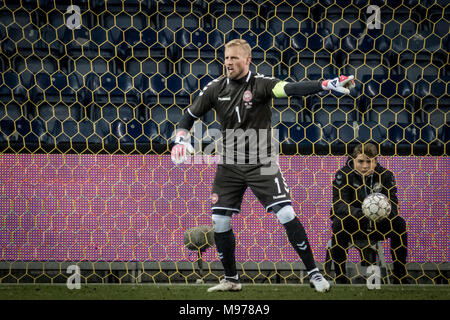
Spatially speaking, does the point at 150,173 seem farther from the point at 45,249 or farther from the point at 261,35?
the point at 261,35

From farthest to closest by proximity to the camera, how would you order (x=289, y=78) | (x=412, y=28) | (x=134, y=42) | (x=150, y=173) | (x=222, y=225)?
(x=412, y=28) < (x=134, y=42) < (x=289, y=78) < (x=150, y=173) < (x=222, y=225)

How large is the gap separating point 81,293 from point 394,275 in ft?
6.97

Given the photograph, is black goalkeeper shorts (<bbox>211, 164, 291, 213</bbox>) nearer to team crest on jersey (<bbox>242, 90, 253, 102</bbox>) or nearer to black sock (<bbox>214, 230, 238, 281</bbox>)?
black sock (<bbox>214, 230, 238, 281</bbox>)

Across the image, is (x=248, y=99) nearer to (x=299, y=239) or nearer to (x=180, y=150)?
(x=180, y=150)

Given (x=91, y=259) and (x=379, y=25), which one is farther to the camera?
(x=379, y=25)

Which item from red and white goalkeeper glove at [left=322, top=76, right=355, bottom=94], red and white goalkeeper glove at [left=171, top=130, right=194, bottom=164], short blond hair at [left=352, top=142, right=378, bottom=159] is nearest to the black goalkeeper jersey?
red and white goalkeeper glove at [left=171, top=130, right=194, bottom=164]

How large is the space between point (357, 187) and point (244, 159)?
1216 mm

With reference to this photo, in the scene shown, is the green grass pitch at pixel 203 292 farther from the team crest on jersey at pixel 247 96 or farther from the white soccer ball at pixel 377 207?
the team crest on jersey at pixel 247 96

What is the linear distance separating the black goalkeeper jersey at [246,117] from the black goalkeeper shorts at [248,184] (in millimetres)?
58

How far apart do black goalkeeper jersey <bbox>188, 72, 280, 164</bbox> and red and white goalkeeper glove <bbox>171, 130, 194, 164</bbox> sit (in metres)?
0.23

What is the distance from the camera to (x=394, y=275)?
3854 millimetres

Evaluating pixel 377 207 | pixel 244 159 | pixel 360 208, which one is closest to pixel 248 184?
pixel 244 159

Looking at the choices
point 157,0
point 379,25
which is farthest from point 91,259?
point 379,25

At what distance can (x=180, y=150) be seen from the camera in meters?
3.00
